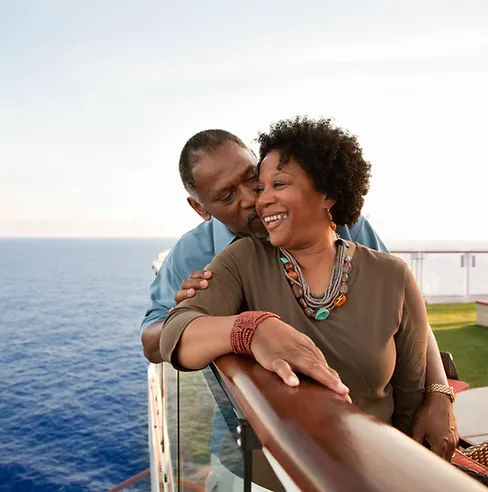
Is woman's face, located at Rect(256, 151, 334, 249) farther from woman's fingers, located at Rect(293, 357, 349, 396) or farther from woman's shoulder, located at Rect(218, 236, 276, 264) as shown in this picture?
woman's fingers, located at Rect(293, 357, 349, 396)

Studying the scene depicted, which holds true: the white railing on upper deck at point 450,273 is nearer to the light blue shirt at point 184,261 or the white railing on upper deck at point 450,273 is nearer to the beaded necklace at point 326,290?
the light blue shirt at point 184,261

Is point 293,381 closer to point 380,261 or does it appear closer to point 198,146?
point 380,261

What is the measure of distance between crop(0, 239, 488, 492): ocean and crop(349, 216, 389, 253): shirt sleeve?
9.77 meters

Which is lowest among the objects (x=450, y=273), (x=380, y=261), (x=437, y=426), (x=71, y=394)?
(x=71, y=394)

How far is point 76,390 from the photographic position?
1560 inches

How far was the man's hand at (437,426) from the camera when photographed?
66.7 inches

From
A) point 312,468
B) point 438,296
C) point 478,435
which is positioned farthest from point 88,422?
point 312,468

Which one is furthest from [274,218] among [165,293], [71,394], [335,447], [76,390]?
[76,390]

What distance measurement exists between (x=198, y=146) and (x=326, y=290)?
946mm

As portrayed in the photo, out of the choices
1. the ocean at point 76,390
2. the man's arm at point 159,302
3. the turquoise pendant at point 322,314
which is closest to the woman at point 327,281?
the turquoise pendant at point 322,314

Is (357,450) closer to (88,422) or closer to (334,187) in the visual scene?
(334,187)

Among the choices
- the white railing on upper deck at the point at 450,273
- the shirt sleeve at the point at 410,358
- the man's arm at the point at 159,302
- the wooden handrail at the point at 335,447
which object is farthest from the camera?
the white railing on upper deck at the point at 450,273

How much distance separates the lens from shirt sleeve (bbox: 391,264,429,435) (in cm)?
172

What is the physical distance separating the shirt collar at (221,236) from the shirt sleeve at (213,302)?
24.0 inches
